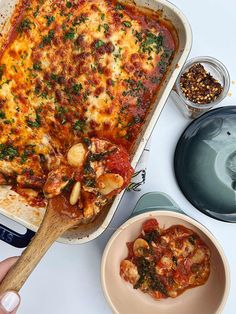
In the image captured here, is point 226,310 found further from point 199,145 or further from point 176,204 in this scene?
point 199,145

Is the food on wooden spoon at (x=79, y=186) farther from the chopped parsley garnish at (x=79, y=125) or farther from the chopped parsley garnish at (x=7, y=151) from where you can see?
the chopped parsley garnish at (x=7, y=151)

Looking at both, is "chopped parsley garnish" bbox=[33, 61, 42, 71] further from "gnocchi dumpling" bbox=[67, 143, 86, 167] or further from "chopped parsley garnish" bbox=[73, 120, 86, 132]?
"gnocchi dumpling" bbox=[67, 143, 86, 167]

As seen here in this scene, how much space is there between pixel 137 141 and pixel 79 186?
1.10 ft

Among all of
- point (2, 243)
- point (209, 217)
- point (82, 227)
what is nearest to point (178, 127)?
point (209, 217)

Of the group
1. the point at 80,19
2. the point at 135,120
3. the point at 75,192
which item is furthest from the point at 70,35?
the point at 75,192

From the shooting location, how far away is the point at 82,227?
242 cm

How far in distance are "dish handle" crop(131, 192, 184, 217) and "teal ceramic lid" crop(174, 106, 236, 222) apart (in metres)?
0.12

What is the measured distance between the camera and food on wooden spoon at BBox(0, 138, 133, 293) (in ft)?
7.07

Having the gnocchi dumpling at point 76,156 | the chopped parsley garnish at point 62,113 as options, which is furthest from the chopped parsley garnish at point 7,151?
the gnocchi dumpling at point 76,156

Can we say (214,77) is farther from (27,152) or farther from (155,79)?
(27,152)

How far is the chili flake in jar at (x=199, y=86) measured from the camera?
105 inches

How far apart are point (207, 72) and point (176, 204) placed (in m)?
0.67

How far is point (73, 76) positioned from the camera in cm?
236

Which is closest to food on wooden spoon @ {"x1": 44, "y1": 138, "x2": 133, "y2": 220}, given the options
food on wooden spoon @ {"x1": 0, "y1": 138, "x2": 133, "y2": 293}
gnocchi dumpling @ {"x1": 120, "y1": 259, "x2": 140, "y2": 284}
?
food on wooden spoon @ {"x1": 0, "y1": 138, "x2": 133, "y2": 293}
